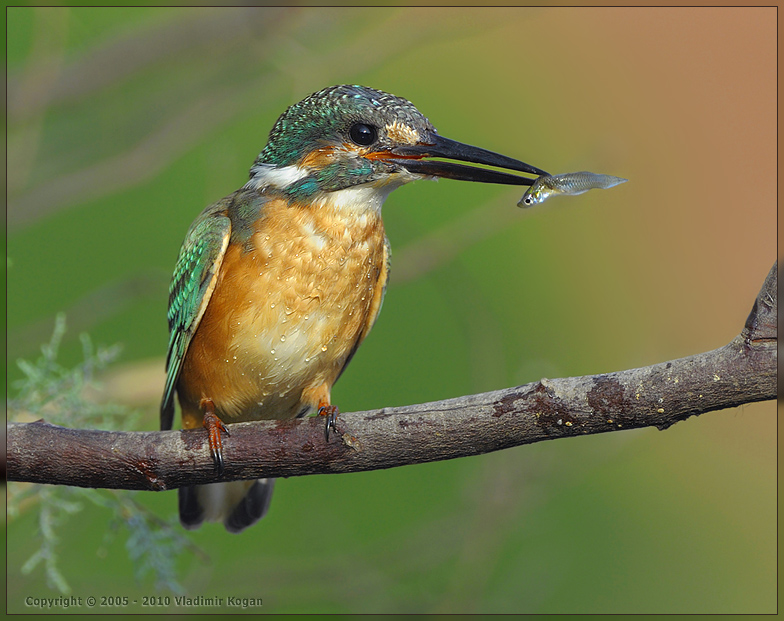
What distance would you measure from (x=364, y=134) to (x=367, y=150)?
0.05 meters

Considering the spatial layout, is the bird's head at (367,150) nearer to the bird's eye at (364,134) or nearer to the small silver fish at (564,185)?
the bird's eye at (364,134)

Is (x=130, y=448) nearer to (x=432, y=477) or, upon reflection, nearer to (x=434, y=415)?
(x=434, y=415)

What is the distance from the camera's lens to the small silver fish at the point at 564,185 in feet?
6.07

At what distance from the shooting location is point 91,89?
302cm

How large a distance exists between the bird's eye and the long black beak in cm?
8

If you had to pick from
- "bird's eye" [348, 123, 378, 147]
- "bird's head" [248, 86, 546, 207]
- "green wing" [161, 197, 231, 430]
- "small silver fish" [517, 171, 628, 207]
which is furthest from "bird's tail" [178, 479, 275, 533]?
"small silver fish" [517, 171, 628, 207]

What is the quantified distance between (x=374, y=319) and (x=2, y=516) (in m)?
1.35

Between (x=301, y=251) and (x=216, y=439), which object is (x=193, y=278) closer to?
(x=301, y=251)


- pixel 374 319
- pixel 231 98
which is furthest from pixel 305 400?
pixel 231 98

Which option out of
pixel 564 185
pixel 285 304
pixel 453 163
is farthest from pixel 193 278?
pixel 564 185

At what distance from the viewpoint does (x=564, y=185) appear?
1.90 metres

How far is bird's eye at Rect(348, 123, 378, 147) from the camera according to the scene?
7.21 ft

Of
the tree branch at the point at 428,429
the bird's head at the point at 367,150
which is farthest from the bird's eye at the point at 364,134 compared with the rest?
the tree branch at the point at 428,429

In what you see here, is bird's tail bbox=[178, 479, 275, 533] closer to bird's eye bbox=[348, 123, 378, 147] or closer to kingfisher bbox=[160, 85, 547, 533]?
kingfisher bbox=[160, 85, 547, 533]
